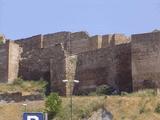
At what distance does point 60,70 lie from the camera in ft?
137

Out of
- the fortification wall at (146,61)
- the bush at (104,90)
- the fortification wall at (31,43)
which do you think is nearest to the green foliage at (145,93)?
the fortification wall at (146,61)

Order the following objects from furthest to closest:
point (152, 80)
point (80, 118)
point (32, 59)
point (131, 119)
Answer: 1. point (32, 59)
2. point (152, 80)
3. point (80, 118)
4. point (131, 119)

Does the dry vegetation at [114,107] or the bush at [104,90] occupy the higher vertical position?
the bush at [104,90]

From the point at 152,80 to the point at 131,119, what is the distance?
224 inches

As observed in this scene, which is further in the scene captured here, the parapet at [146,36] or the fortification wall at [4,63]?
the fortification wall at [4,63]

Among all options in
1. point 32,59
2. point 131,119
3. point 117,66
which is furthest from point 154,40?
point 32,59

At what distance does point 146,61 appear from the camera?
117ft

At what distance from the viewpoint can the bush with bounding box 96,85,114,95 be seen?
37.5m

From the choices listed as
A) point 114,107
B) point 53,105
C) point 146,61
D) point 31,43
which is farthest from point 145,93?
point 31,43

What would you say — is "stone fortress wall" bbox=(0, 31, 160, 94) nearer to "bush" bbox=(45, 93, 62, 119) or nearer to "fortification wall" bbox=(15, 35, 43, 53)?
"fortification wall" bbox=(15, 35, 43, 53)

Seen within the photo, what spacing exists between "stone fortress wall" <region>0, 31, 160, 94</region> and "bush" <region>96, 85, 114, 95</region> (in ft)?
2.40

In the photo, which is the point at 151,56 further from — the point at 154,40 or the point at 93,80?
the point at 93,80

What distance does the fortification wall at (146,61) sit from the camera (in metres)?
35.2

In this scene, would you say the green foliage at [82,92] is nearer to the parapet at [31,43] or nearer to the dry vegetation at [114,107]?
the dry vegetation at [114,107]
